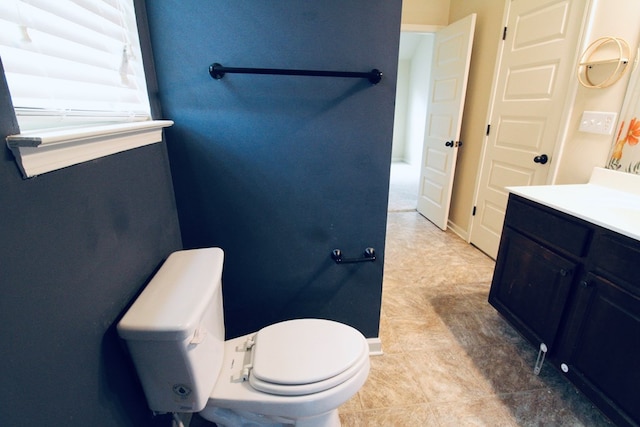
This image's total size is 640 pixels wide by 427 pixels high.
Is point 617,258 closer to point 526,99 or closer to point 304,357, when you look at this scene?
point 304,357

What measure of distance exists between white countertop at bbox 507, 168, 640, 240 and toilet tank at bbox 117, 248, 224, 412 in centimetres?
142

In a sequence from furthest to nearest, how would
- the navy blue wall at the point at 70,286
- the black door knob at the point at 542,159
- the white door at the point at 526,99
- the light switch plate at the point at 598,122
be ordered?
the black door knob at the point at 542,159 < the white door at the point at 526,99 < the light switch plate at the point at 598,122 < the navy blue wall at the point at 70,286

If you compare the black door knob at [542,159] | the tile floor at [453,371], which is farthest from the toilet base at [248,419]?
the black door knob at [542,159]

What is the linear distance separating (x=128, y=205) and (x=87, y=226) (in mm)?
198

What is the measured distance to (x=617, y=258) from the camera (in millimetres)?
1119

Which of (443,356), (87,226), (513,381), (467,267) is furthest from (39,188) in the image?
(467,267)

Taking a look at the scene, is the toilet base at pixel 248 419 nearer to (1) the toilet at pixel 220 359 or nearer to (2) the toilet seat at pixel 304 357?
(1) the toilet at pixel 220 359

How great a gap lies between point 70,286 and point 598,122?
2451mm

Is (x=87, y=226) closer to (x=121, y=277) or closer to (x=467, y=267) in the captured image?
(x=121, y=277)

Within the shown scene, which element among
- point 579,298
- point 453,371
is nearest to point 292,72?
point 579,298

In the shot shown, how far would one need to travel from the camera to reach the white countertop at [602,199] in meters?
1.18

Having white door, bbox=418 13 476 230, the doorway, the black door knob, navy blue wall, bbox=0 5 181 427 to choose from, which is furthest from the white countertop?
the doorway

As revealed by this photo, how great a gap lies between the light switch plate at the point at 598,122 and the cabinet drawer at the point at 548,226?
0.68m

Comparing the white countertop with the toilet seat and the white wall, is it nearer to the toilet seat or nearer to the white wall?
the white wall
